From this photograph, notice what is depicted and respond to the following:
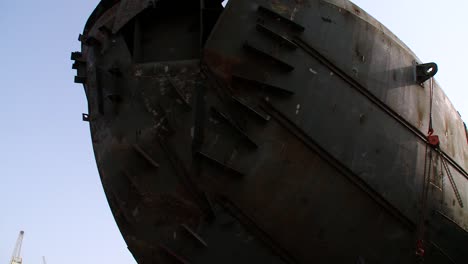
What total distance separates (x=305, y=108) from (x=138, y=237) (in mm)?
2994

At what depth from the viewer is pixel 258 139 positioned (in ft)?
19.7

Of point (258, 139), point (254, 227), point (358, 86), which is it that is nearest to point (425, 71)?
point (358, 86)

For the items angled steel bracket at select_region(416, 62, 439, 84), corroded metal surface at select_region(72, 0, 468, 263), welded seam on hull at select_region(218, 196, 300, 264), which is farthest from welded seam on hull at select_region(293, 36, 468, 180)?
welded seam on hull at select_region(218, 196, 300, 264)

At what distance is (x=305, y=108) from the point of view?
6195 millimetres

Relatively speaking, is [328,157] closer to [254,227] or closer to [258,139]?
[258,139]

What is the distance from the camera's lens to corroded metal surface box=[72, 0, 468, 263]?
19.6 ft

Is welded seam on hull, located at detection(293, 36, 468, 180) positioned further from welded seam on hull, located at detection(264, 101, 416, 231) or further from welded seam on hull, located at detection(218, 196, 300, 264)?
welded seam on hull, located at detection(218, 196, 300, 264)

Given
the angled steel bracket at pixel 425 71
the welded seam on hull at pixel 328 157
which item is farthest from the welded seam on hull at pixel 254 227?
the angled steel bracket at pixel 425 71

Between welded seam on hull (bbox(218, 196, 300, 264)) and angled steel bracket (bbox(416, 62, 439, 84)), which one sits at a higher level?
angled steel bracket (bbox(416, 62, 439, 84))

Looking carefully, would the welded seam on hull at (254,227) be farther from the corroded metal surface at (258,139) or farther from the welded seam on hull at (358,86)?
the welded seam on hull at (358,86)

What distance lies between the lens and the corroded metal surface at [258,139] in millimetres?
5988

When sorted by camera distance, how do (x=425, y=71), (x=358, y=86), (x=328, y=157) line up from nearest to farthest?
(x=328, y=157), (x=358, y=86), (x=425, y=71)

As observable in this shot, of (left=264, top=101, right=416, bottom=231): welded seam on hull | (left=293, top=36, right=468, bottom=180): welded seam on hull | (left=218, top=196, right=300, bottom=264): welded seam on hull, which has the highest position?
(left=293, top=36, right=468, bottom=180): welded seam on hull

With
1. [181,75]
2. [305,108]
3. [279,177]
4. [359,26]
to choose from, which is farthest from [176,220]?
[359,26]
